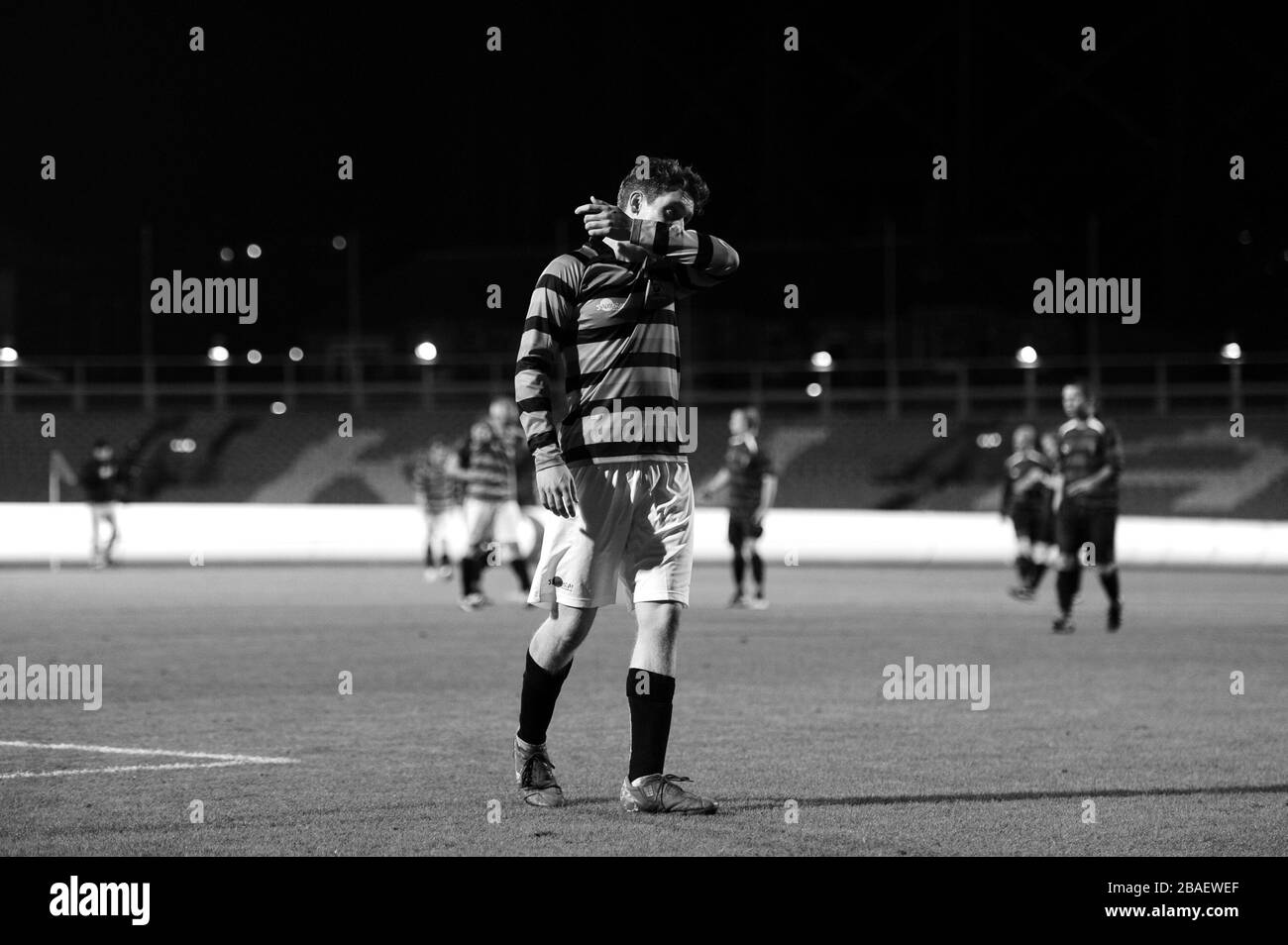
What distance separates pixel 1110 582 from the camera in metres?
16.2

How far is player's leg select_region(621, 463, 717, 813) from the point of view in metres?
6.54

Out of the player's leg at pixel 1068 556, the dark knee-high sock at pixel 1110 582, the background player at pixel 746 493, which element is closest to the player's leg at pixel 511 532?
the background player at pixel 746 493

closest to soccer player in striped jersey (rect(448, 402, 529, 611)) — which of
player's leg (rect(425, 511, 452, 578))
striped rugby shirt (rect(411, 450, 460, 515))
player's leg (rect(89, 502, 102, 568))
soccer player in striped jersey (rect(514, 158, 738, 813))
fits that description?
player's leg (rect(425, 511, 452, 578))

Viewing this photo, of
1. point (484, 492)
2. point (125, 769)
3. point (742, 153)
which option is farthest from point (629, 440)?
point (742, 153)

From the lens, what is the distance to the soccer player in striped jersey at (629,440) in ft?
21.5

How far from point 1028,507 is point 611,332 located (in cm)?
1548

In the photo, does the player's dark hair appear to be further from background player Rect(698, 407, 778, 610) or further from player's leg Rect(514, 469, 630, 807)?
background player Rect(698, 407, 778, 610)

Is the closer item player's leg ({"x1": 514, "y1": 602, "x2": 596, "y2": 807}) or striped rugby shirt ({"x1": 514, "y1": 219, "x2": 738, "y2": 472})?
striped rugby shirt ({"x1": 514, "y1": 219, "x2": 738, "y2": 472})

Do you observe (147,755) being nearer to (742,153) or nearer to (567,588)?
(567,588)

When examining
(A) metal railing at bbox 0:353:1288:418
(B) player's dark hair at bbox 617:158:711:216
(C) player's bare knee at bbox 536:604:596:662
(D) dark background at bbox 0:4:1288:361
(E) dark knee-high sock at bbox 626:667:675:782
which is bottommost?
(E) dark knee-high sock at bbox 626:667:675:782

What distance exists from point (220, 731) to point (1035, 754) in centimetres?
426

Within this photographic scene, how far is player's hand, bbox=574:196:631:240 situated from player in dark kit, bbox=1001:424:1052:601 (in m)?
14.9
